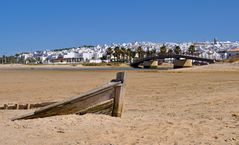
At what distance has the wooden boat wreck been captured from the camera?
9156mm

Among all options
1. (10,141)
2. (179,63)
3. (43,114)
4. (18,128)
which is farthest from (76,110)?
(179,63)

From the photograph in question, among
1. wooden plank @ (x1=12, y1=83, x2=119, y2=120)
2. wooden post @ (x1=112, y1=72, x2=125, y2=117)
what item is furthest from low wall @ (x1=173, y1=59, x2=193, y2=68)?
wooden plank @ (x1=12, y1=83, x2=119, y2=120)

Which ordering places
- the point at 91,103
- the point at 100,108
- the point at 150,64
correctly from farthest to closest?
the point at 150,64 < the point at 100,108 < the point at 91,103

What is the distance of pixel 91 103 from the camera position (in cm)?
931

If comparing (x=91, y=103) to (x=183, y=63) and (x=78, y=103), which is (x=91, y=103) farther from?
(x=183, y=63)

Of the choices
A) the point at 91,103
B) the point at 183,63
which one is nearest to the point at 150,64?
the point at 183,63

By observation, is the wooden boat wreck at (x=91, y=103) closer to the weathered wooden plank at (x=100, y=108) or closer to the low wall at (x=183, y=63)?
the weathered wooden plank at (x=100, y=108)

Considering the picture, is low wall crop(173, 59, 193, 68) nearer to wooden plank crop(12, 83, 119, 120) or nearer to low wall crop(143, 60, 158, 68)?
low wall crop(143, 60, 158, 68)

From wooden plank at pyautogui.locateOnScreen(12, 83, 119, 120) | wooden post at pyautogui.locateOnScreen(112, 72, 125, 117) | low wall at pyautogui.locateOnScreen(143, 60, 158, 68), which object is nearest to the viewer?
wooden plank at pyautogui.locateOnScreen(12, 83, 119, 120)

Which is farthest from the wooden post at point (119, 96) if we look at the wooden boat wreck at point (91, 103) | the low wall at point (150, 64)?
the low wall at point (150, 64)

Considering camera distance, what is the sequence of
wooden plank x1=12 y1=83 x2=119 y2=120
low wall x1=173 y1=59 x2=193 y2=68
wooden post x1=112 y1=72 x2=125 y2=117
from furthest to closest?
1. low wall x1=173 y1=59 x2=193 y2=68
2. wooden post x1=112 y1=72 x2=125 y2=117
3. wooden plank x1=12 y1=83 x2=119 y2=120

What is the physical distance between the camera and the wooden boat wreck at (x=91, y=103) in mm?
9156

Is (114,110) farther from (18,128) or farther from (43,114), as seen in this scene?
(18,128)

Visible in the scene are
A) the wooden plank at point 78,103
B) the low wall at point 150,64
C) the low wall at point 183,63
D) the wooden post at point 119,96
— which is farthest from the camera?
the low wall at point 150,64
